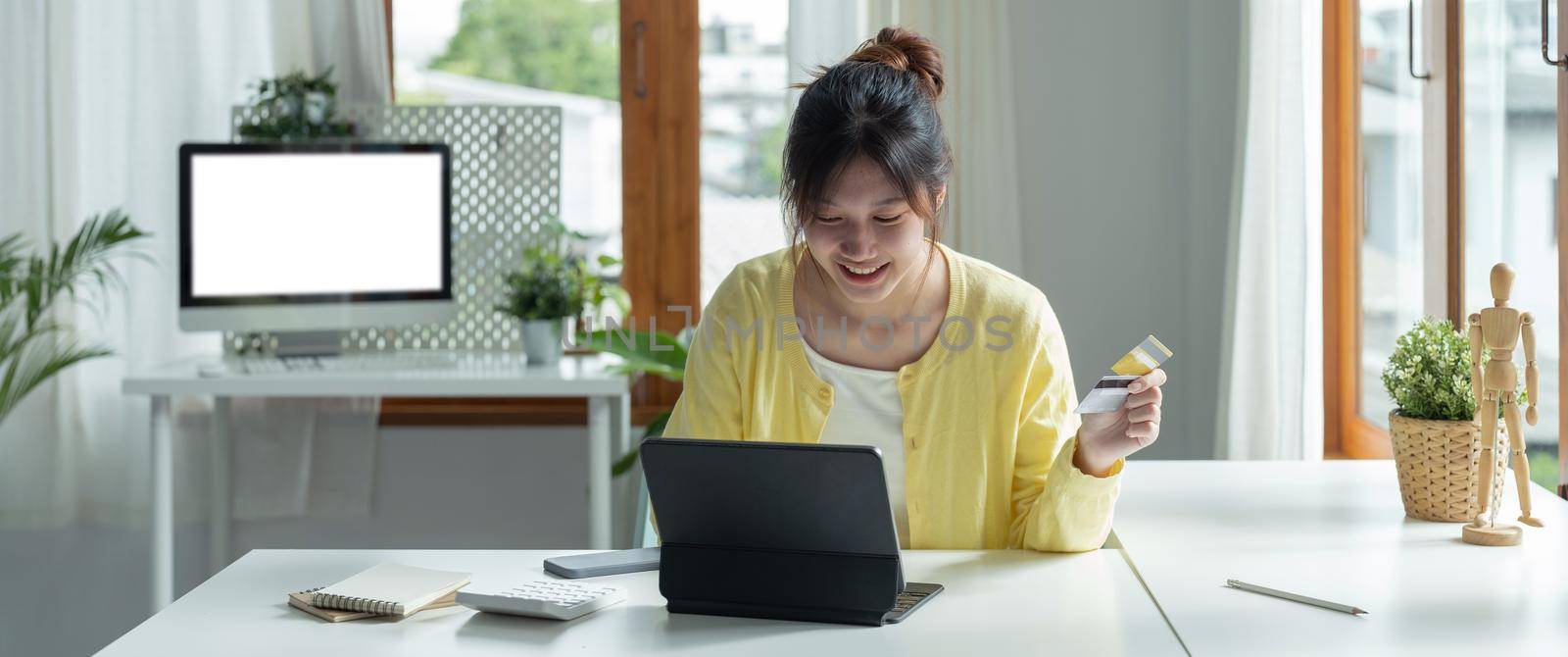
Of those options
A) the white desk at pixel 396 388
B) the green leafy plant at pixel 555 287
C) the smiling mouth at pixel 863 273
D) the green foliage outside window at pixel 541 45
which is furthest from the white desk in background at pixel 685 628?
the green foliage outside window at pixel 541 45

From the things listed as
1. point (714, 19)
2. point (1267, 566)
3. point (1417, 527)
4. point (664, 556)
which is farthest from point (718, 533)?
point (714, 19)

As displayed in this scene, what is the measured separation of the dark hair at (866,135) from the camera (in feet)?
5.26

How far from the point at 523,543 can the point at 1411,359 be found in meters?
2.26

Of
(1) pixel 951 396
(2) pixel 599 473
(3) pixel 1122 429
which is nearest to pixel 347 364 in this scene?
(2) pixel 599 473

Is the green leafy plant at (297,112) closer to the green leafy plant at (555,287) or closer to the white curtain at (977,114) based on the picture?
the green leafy plant at (555,287)

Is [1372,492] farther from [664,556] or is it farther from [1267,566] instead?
[664,556]

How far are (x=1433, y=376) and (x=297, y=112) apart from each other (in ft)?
7.89

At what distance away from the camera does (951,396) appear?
1.72 metres

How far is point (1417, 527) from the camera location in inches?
64.8

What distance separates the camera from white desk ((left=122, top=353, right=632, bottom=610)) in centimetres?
271

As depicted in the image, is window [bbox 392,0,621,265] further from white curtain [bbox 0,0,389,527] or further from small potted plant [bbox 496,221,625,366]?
small potted plant [bbox 496,221,625,366]

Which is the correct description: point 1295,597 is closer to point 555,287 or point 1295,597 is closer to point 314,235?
point 555,287

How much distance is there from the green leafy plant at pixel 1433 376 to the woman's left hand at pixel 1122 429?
0.41 metres

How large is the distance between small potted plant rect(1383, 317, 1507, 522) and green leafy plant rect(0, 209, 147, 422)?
239 cm
